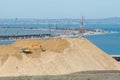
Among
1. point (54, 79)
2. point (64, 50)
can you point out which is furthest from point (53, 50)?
point (54, 79)

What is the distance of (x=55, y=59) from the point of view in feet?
114

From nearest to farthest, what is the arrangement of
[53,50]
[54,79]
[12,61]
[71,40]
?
[54,79] < [12,61] < [53,50] < [71,40]

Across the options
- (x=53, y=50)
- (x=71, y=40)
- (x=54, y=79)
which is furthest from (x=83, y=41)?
(x=54, y=79)

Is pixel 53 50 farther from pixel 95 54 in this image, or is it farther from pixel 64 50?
pixel 95 54

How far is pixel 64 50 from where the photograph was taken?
36250mm

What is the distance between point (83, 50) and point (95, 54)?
44.2 inches

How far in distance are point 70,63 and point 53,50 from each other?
5.46 feet

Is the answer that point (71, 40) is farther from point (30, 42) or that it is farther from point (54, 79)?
point (54, 79)

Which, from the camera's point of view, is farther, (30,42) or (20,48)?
(30,42)

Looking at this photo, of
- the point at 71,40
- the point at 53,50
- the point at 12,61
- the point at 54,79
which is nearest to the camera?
the point at 54,79

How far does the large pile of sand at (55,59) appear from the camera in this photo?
110 feet

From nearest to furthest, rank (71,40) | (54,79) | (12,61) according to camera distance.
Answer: (54,79) < (12,61) < (71,40)

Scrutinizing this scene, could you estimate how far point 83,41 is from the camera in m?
38.8

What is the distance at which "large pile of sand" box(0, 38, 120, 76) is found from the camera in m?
33.4
